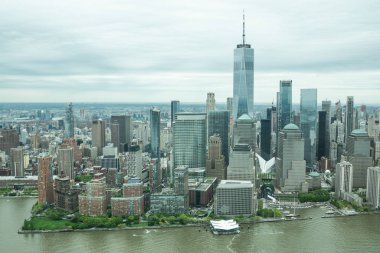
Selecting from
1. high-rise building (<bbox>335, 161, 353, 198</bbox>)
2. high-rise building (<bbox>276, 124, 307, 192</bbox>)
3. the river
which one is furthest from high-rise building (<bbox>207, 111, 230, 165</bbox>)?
the river

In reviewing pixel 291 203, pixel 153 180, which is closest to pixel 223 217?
pixel 291 203

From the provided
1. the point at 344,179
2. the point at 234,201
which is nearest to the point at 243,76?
the point at 344,179

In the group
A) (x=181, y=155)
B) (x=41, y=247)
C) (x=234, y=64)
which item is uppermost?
(x=234, y=64)

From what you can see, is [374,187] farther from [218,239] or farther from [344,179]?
[218,239]

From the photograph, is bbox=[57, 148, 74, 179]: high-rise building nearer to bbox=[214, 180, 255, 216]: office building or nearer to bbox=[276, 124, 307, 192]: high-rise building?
bbox=[214, 180, 255, 216]: office building

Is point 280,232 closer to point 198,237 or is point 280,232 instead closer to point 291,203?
point 198,237

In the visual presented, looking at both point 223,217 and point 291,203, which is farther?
point 291,203
